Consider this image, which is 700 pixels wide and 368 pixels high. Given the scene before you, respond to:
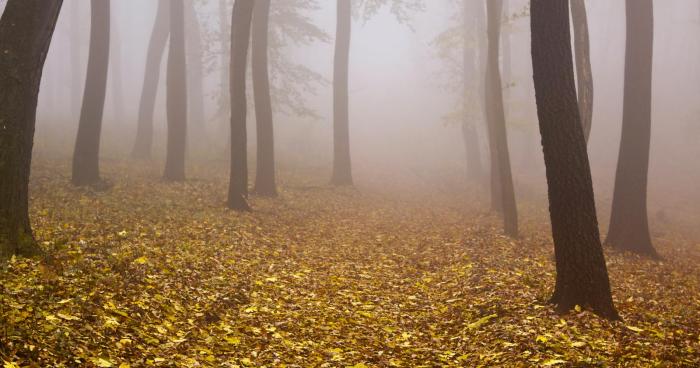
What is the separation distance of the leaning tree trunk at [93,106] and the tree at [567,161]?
12.5 meters

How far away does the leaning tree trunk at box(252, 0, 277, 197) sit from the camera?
18656mm

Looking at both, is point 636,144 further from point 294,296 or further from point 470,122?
point 470,122

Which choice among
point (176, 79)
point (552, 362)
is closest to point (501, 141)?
point (552, 362)

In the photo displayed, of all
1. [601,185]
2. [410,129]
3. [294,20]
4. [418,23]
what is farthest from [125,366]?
[418,23]

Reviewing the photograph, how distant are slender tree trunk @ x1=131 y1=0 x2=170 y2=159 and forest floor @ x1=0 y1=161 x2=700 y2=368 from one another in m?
10.1

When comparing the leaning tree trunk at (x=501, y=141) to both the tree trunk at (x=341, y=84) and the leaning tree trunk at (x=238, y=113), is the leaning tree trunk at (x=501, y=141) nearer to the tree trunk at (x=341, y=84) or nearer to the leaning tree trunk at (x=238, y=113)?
the leaning tree trunk at (x=238, y=113)

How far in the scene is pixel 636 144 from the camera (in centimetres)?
1302

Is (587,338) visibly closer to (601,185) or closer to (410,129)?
(601,185)

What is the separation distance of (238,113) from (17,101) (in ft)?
26.1

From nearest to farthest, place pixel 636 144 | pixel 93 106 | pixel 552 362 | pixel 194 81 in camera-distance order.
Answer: pixel 552 362, pixel 636 144, pixel 93 106, pixel 194 81

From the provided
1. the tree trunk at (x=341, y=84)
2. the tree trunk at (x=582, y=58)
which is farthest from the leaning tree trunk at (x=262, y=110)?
the tree trunk at (x=582, y=58)

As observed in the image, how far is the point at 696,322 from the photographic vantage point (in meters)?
7.62

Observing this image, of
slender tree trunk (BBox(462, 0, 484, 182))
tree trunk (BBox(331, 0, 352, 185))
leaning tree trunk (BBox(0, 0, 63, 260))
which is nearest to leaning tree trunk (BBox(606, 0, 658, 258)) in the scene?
leaning tree trunk (BBox(0, 0, 63, 260))

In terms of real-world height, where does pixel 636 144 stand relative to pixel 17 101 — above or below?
below
